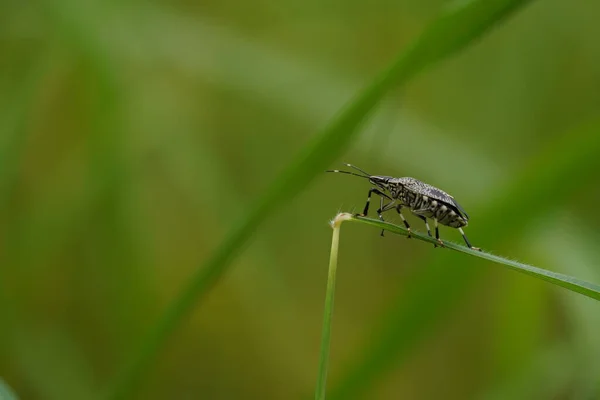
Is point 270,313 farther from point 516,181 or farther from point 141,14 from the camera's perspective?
point 516,181

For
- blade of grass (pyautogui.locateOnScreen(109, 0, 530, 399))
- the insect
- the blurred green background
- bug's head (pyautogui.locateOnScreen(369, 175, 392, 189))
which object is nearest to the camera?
blade of grass (pyautogui.locateOnScreen(109, 0, 530, 399))

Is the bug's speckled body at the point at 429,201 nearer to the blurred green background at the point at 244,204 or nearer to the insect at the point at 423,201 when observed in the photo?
the insect at the point at 423,201

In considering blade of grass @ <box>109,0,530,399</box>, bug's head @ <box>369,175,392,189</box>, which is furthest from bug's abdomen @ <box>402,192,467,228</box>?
blade of grass @ <box>109,0,530,399</box>

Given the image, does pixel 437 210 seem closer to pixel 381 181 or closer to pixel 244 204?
pixel 381 181

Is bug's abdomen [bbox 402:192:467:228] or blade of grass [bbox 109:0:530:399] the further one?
bug's abdomen [bbox 402:192:467:228]

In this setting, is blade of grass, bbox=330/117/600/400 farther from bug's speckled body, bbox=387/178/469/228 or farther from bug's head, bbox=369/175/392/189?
bug's head, bbox=369/175/392/189

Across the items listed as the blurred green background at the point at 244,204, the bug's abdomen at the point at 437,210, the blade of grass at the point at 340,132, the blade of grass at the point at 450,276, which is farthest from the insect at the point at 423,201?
the blade of grass at the point at 340,132
